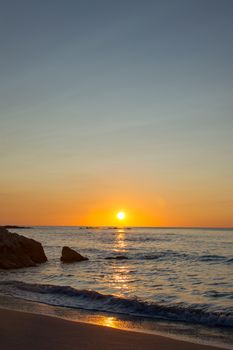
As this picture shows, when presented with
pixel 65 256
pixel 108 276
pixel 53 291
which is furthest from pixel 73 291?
pixel 65 256

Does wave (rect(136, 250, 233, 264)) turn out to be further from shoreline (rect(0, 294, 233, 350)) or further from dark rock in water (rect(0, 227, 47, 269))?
shoreline (rect(0, 294, 233, 350))

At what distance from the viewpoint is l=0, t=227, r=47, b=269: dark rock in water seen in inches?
1113

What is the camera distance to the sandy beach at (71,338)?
8.09 m

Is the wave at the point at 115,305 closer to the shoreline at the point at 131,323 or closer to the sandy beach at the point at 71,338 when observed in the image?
the shoreline at the point at 131,323

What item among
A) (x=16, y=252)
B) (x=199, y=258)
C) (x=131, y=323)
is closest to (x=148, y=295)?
(x=131, y=323)

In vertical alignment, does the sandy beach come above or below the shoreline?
above

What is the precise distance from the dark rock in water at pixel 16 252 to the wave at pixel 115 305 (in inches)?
394

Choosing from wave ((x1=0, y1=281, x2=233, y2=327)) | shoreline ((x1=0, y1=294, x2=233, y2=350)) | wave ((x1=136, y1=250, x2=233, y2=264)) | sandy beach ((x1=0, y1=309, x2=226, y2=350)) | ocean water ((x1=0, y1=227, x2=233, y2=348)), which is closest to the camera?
sandy beach ((x1=0, y1=309, x2=226, y2=350))

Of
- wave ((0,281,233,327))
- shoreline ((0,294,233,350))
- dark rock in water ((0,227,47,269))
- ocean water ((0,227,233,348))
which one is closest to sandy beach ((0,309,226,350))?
shoreline ((0,294,233,350))

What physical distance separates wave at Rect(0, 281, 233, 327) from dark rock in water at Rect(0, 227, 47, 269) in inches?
394

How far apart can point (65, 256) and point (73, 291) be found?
681 inches

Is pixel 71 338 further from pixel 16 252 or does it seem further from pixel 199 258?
pixel 199 258

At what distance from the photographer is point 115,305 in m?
14.4

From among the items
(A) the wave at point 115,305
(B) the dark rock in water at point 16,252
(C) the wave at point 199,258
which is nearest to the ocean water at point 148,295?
(A) the wave at point 115,305
